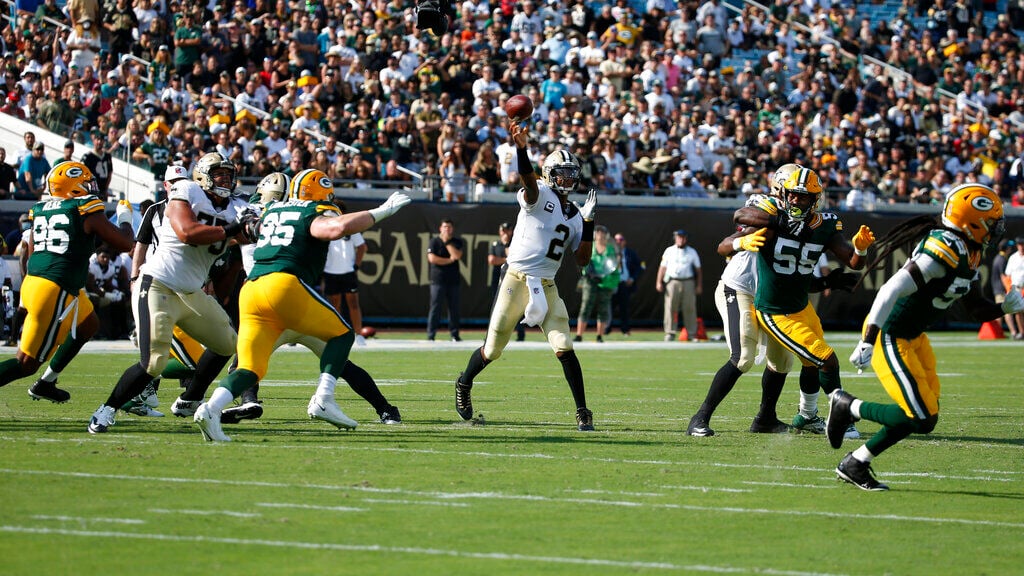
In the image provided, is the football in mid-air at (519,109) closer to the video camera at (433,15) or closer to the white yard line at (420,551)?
the video camera at (433,15)

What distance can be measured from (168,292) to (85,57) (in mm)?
14719

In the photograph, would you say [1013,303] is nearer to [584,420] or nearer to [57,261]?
[584,420]

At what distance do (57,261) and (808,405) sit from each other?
5.43 meters

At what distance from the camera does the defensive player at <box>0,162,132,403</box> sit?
9.69 metres

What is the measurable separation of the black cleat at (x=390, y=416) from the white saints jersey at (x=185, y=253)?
1593 mm

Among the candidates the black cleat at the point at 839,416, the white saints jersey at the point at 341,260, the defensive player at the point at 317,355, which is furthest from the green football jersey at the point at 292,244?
the white saints jersey at the point at 341,260

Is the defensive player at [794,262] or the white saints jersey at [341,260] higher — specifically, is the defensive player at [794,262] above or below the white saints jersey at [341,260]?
above

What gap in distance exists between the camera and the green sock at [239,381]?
8484 millimetres

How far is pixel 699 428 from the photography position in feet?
31.8

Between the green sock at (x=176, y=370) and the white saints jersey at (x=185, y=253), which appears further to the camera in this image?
the green sock at (x=176, y=370)

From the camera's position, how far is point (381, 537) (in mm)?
6000

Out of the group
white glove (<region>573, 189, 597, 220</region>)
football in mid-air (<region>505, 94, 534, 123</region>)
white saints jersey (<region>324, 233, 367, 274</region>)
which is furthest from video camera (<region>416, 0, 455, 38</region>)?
white saints jersey (<region>324, 233, 367, 274</region>)

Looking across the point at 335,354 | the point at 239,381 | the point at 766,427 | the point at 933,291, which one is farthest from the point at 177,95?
the point at 933,291

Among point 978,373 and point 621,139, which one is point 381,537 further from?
point 621,139
